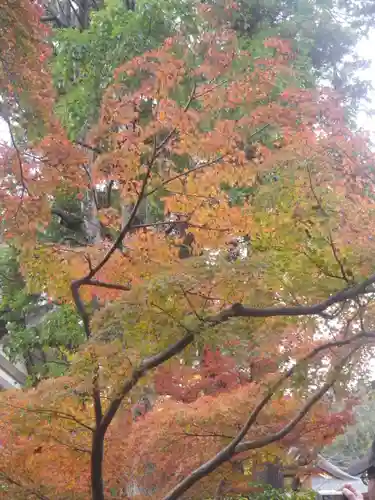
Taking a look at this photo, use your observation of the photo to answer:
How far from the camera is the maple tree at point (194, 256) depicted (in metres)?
3.44

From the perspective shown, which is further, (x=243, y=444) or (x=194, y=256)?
(x=243, y=444)

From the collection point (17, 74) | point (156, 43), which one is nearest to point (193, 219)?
point (17, 74)

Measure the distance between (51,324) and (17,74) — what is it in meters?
5.88

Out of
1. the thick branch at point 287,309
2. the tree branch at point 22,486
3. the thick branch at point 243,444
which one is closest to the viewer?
the thick branch at point 287,309

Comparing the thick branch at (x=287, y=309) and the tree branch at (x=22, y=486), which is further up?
the thick branch at (x=287, y=309)

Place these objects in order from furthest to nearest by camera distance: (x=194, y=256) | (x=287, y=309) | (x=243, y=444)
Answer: (x=243, y=444)
(x=194, y=256)
(x=287, y=309)

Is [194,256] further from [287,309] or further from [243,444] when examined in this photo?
[243,444]

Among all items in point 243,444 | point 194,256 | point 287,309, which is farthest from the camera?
point 243,444

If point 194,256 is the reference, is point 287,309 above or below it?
below

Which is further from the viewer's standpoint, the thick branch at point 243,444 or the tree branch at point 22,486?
the tree branch at point 22,486

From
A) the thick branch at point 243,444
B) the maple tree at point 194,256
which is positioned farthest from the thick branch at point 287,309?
the thick branch at point 243,444

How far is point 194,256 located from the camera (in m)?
3.99

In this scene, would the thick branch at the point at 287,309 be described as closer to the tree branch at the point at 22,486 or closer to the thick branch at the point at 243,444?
the thick branch at the point at 243,444

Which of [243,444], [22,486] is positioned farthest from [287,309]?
[22,486]
